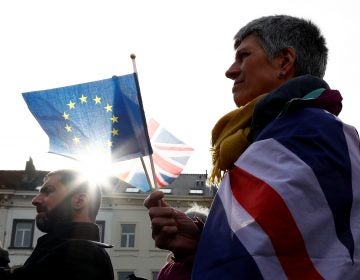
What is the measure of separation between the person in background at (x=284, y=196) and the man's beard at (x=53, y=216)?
5.92ft

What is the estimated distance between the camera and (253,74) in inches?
80.8

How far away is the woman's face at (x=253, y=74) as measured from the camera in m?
2.03

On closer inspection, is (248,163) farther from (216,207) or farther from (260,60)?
(260,60)

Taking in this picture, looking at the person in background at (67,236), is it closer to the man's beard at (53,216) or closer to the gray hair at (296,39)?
the man's beard at (53,216)

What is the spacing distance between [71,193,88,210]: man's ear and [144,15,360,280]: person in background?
6.13 feet

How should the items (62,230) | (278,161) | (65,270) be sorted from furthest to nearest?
(62,230) → (65,270) → (278,161)

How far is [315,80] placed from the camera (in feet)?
5.81

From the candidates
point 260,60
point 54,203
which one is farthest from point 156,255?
point 260,60

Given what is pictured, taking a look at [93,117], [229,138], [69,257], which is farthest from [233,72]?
[69,257]

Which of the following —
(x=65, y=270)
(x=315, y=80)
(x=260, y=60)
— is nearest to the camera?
(x=315, y=80)

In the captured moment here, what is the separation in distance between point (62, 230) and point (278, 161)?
2.24 metres

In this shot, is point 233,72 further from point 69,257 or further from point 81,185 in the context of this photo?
point 81,185

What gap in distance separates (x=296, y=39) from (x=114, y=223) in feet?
86.7

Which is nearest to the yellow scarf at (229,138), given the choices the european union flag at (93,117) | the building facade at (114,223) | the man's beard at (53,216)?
the european union flag at (93,117)
